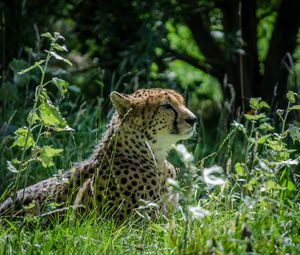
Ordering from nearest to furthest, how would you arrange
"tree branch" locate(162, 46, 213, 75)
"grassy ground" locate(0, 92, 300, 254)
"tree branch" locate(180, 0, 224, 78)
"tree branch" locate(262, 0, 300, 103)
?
"grassy ground" locate(0, 92, 300, 254) < "tree branch" locate(162, 46, 213, 75) < "tree branch" locate(262, 0, 300, 103) < "tree branch" locate(180, 0, 224, 78)

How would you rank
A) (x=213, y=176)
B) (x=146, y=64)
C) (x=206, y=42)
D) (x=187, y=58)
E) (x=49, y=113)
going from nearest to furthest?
(x=213, y=176) → (x=49, y=113) → (x=146, y=64) → (x=187, y=58) → (x=206, y=42)

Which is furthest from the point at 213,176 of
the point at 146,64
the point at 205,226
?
the point at 146,64

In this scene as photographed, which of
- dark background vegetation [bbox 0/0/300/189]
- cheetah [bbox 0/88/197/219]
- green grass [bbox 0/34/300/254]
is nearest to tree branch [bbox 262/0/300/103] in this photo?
dark background vegetation [bbox 0/0/300/189]

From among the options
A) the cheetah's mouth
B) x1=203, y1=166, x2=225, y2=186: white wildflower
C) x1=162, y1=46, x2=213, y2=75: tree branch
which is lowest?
x1=162, y1=46, x2=213, y2=75: tree branch

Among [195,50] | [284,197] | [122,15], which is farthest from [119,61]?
[284,197]

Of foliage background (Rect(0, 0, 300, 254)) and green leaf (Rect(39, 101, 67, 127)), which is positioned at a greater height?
green leaf (Rect(39, 101, 67, 127))

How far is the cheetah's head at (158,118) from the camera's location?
480 cm

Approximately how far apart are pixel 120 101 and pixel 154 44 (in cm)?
208

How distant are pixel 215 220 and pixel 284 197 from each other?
39 centimetres

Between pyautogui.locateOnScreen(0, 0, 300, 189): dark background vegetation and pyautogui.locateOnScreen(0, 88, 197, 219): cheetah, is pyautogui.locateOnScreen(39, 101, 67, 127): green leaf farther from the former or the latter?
pyautogui.locateOnScreen(0, 0, 300, 189): dark background vegetation

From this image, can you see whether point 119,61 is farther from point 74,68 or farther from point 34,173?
point 34,173

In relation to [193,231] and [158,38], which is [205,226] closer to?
[193,231]

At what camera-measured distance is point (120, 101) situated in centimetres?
474

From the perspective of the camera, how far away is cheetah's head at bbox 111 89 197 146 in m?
4.80
